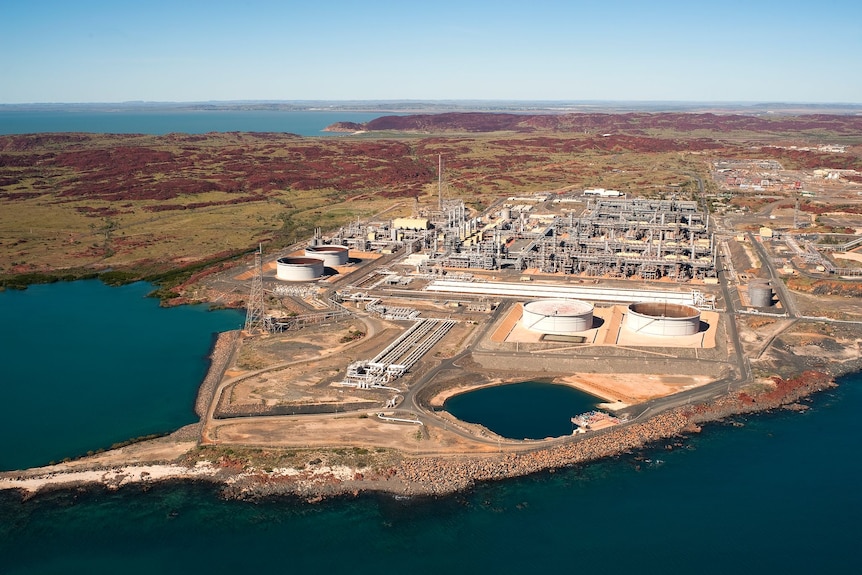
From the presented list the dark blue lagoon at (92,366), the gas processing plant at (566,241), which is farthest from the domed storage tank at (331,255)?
the dark blue lagoon at (92,366)

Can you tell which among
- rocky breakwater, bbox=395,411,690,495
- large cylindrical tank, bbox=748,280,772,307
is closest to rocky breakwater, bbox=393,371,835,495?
rocky breakwater, bbox=395,411,690,495

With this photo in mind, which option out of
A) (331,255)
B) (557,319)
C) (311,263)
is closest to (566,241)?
(331,255)

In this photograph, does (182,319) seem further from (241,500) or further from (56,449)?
(241,500)

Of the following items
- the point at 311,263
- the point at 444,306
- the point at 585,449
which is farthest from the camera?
the point at 311,263

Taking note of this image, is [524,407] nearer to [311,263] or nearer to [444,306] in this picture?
[444,306]

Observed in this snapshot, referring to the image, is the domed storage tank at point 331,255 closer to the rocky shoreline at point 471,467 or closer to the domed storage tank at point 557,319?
the domed storage tank at point 557,319

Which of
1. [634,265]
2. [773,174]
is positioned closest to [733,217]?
[634,265]
